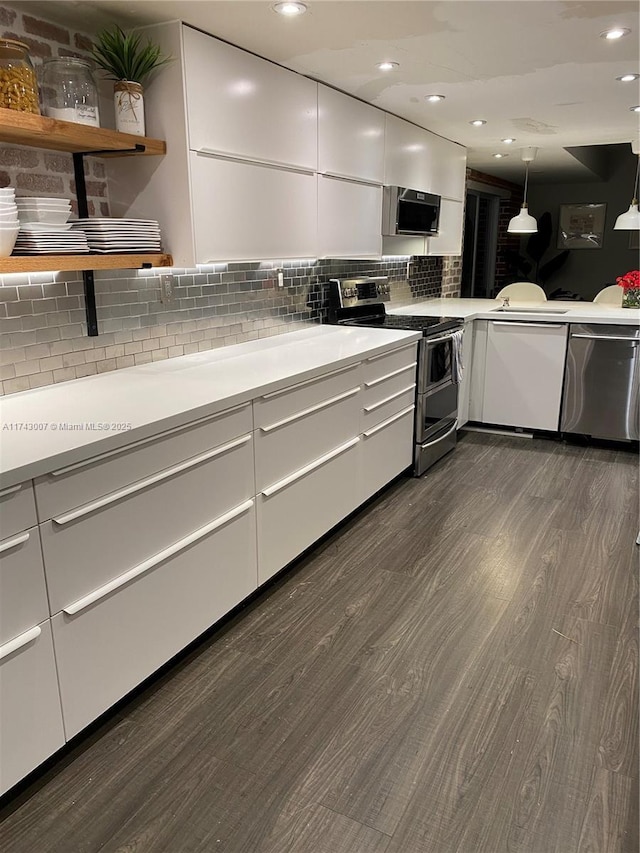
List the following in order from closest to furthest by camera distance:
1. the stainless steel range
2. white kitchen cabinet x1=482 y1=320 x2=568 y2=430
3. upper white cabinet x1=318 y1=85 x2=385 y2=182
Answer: upper white cabinet x1=318 y1=85 x2=385 y2=182, the stainless steel range, white kitchen cabinet x1=482 y1=320 x2=568 y2=430

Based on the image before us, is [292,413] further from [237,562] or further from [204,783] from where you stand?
[204,783]

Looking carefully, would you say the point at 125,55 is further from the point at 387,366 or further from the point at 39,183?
the point at 387,366

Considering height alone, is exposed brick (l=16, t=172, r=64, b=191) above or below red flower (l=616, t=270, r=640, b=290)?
above

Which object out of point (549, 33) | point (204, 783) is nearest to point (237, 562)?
point (204, 783)

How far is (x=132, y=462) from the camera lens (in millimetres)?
1807

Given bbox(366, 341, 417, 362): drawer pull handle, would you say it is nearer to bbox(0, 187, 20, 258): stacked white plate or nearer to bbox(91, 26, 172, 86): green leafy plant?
bbox(91, 26, 172, 86): green leafy plant

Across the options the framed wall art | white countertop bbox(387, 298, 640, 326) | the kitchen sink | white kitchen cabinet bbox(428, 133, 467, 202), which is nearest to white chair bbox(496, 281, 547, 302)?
white countertop bbox(387, 298, 640, 326)

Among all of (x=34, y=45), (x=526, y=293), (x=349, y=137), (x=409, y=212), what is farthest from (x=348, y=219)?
(x=526, y=293)

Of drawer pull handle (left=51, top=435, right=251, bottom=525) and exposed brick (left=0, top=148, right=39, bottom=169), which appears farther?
exposed brick (left=0, top=148, right=39, bottom=169)

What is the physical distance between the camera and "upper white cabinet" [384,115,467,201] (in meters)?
3.88

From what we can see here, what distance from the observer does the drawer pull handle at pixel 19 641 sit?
4.96 ft

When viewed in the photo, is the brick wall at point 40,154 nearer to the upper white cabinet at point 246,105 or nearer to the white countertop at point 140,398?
the upper white cabinet at point 246,105

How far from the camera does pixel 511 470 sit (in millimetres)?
4129

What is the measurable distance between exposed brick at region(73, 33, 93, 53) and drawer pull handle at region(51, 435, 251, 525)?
Answer: 60.5 inches
